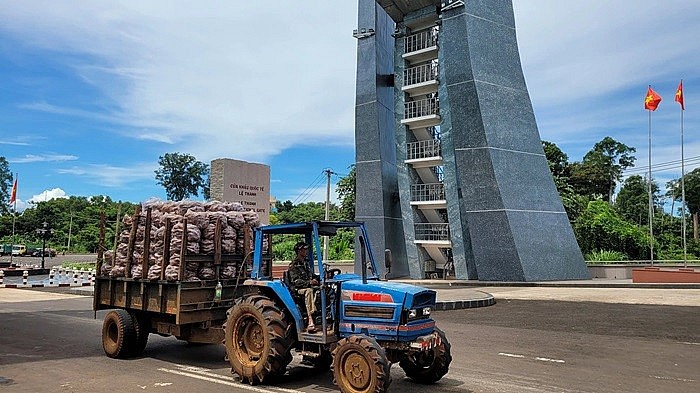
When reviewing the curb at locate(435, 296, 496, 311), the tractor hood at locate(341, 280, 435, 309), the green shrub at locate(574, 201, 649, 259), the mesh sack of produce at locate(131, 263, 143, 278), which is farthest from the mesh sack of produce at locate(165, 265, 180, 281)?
the green shrub at locate(574, 201, 649, 259)

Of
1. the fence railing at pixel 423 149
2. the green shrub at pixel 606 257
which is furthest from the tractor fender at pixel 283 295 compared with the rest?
the green shrub at pixel 606 257

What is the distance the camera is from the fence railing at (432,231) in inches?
1272

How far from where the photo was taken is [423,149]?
A: 32.7m

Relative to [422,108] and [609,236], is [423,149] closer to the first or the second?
[422,108]

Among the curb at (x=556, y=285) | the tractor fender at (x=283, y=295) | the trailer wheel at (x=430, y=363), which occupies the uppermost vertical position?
the tractor fender at (x=283, y=295)

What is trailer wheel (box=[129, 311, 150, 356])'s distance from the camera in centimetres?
962

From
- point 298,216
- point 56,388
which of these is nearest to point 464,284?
point 56,388

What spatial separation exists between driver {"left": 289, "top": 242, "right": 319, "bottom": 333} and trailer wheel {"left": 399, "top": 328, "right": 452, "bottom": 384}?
1.39 m

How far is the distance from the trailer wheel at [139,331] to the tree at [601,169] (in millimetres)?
52859

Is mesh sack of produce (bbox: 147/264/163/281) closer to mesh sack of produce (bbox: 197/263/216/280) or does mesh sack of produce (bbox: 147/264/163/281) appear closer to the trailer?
the trailer

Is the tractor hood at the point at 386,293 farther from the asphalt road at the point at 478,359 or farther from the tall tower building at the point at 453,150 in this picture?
the tall tower building at the point at 453,150

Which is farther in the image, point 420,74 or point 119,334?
point 420,74

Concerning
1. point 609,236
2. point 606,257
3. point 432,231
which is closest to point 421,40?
point 432,231

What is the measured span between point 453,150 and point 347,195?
20.9 metres
